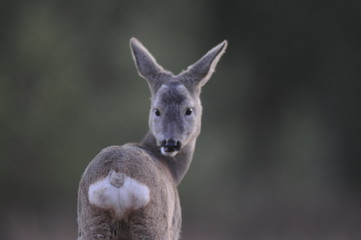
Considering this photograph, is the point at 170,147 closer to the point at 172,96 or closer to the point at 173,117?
the point at 173,117

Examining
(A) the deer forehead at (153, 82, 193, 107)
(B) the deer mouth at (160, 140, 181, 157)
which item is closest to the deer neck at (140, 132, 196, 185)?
(B) the deer mouth at (160, 140, 181, 157)

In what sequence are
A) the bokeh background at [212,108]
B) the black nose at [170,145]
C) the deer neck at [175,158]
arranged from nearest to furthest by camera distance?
the black nose at [170,145] < the deer neck at [175,158] < the bokeh background at [212,108]

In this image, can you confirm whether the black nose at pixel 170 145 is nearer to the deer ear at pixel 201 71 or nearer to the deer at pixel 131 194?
the deer at pixel 131 194

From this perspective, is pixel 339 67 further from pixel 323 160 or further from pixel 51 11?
pixel 51 11

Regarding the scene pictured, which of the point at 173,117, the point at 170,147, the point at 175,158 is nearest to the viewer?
the point at 170,147

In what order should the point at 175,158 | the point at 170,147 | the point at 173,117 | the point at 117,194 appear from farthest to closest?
the point at 175,158 < the point at 173,117 < the point at 170,147 < the point at 117,194

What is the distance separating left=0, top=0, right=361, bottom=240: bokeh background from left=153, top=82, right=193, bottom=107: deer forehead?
8551 mm

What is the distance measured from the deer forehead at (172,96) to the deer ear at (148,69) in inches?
10.2

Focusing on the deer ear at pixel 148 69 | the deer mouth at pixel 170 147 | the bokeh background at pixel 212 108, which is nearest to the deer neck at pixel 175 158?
the deer mouth at pixel 170 147

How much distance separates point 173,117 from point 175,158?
1.72 ft

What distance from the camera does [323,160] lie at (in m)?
22.5

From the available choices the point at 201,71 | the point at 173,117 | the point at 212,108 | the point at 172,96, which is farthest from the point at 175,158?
the point at 212,108

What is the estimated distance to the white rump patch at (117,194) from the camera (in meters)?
5.83

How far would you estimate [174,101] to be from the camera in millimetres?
7980
